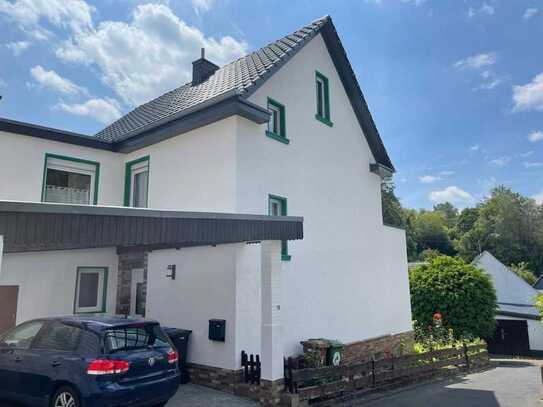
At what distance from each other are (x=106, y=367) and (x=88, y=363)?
24 centimetres

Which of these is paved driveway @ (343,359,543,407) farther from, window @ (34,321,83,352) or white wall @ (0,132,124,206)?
white wall @ (0,132,124,206)

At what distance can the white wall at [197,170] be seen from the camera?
909cm

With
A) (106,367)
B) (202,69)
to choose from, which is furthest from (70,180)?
(106,367)

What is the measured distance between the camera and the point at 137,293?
10359mm

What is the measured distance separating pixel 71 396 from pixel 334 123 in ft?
34.1

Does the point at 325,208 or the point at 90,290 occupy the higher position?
the point at 325,208

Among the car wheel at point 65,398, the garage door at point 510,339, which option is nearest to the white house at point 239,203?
the car wheel at point 65,398

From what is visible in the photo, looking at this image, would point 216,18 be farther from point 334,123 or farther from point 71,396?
point 71,396

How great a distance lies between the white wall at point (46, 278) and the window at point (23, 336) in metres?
3.41

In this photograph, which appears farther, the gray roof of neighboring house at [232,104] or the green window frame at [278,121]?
the green window frame at [278,121]

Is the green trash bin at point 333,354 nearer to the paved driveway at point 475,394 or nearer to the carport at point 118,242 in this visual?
the paved driveway at point 475,394

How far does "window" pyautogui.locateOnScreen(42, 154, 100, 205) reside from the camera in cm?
1079

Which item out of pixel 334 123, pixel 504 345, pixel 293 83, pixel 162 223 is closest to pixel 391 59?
pixel 334 123

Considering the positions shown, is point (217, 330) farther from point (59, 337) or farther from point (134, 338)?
point (59, 337)
